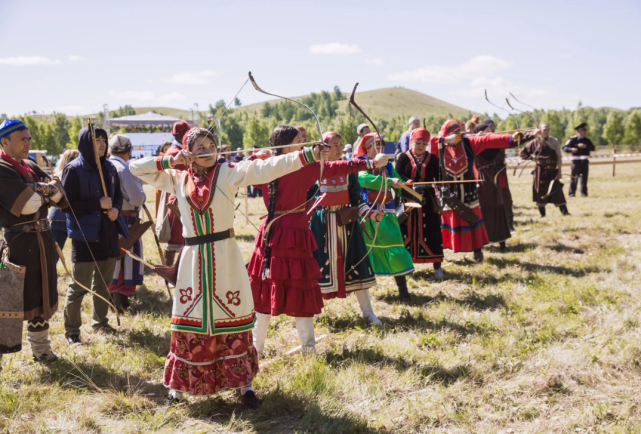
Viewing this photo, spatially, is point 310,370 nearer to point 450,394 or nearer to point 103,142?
point 450,394

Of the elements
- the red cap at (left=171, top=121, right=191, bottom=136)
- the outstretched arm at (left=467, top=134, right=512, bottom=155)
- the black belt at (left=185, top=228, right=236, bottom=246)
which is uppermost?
the red cap at (left=171, top=121, right=191, bottom=136)

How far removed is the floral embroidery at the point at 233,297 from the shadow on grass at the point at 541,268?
4.18 metres

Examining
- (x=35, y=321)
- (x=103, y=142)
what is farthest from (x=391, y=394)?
(x=103, y=142)

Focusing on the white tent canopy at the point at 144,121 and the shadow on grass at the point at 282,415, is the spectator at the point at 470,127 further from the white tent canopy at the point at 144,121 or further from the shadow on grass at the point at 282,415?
the white tent canopy at the point at 144,121

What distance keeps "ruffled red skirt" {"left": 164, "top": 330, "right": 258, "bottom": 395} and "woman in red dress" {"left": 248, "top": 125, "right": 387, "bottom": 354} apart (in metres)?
0.57

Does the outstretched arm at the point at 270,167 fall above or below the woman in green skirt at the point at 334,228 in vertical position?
above

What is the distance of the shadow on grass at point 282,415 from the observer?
122 inches

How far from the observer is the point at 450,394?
348cm

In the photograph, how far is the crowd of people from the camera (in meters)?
3.22

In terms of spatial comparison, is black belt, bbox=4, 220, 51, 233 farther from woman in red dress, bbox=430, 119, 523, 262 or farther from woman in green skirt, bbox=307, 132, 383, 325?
woman in red dress, bbox=430, 119, 523, 262

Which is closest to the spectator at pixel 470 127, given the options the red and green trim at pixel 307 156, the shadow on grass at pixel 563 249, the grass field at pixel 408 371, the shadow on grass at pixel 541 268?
the shadow on grass at pixel 563 249

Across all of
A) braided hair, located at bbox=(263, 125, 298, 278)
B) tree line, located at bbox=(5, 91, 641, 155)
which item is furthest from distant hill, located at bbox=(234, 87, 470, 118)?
braided hair, located at bbox=(263, 125, 298, 278)

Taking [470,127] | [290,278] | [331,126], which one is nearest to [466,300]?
[290,278]

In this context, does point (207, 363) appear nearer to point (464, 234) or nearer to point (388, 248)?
point (388, 248)
